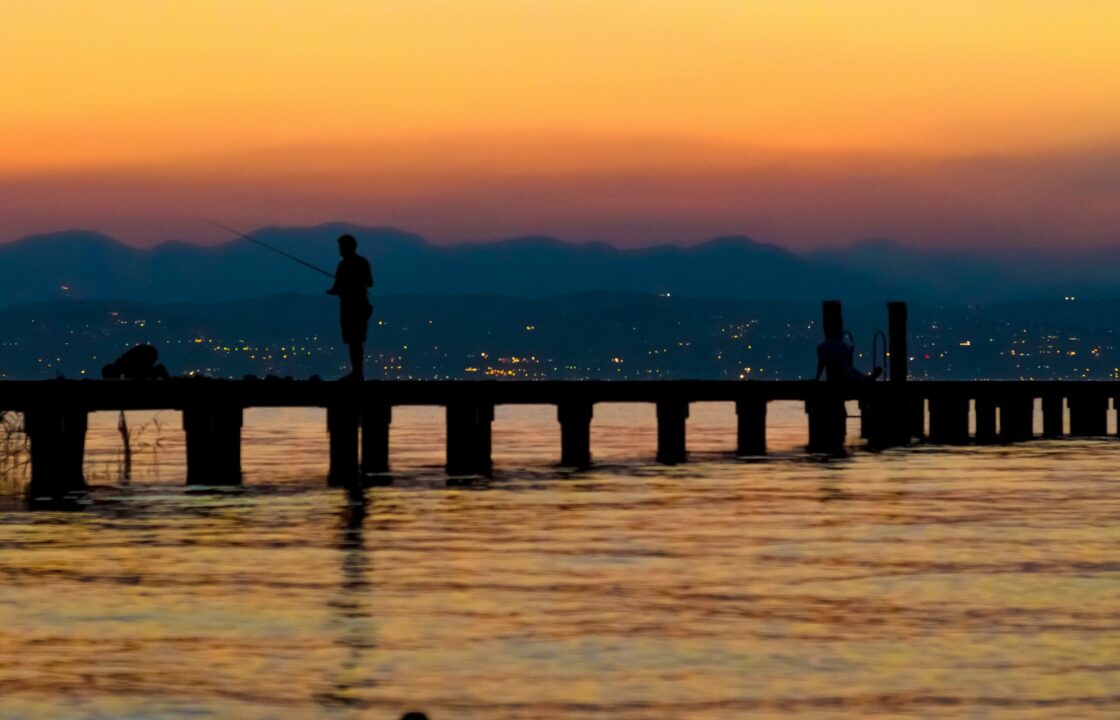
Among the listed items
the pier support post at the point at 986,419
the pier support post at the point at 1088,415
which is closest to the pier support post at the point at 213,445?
the pier support post at the point at 986,419

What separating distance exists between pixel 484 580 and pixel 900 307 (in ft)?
90.4

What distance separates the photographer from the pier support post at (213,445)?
108 ft

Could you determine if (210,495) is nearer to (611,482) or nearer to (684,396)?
(611,482)

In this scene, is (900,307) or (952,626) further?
(900,307)

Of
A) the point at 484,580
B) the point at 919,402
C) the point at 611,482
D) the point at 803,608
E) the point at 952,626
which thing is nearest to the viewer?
the point at 952,626

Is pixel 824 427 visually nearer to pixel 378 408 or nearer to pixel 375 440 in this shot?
pixel 375 440

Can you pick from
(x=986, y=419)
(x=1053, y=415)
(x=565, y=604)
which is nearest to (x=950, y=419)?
(x=986, y=419)

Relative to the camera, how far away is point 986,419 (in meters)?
52.0

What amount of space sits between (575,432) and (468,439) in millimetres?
3152

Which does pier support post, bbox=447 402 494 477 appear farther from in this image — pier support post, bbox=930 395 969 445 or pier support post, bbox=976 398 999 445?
pier support post, bbox=976 398 999 445

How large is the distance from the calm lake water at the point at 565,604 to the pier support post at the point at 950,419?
17.3 meters

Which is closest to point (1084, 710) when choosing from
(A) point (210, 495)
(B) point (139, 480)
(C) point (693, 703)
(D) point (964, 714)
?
(D) point (964, 714)

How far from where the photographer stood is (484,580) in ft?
63.4

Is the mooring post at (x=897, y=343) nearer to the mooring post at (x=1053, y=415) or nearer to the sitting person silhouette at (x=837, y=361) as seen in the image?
the sitting person silhouette at (x=837, y=361)
